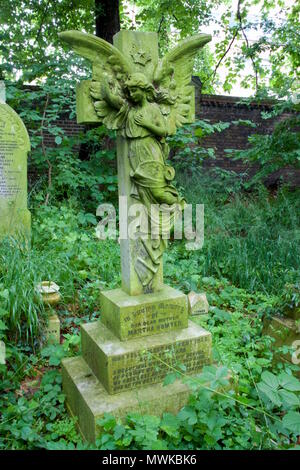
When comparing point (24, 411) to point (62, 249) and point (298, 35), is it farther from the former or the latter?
point (298, 35)

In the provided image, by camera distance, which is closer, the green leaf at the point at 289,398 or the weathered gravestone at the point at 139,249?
the green leaf at the point at 289,398

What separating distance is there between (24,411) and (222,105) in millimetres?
9814

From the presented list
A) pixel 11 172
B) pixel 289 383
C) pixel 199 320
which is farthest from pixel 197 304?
pixel 11 172

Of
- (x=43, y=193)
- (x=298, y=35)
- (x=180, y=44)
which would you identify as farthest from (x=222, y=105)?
(x=180, y=44)

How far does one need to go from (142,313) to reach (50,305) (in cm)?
125

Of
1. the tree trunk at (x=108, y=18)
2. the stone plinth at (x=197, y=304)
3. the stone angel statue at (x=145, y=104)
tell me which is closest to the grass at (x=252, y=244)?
the stone plinth at (x=197, y=304)

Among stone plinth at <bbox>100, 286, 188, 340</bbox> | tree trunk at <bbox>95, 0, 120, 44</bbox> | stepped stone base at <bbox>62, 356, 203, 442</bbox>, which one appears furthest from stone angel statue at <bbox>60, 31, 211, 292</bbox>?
tree trunk at <bbox>95, 0, 120, 44</bbox>

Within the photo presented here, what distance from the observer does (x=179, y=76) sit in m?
2.87

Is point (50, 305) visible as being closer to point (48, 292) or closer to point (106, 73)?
point (48, 292)

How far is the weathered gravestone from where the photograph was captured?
97.7 inches

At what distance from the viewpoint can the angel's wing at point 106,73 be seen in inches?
98.0

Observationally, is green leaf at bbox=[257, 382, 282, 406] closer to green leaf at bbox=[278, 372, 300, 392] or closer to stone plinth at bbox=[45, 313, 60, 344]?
green leaf at bbox=[278, 372, 300, 392]

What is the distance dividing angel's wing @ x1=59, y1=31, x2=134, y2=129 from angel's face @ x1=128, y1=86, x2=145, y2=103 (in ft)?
0.25

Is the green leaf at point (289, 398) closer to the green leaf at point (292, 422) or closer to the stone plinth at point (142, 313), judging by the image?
the green leaf at point (292, 422)
